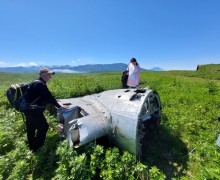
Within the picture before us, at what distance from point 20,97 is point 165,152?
14.1 feet

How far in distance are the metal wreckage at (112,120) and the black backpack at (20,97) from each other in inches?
31.8

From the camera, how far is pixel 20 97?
4.54m

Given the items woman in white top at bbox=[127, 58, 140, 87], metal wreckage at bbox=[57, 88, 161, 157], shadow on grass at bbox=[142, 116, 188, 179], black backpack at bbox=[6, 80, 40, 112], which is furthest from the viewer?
woman in white top at bbox=[127, 58, 140, 87]

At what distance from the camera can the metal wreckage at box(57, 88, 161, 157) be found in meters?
4.10

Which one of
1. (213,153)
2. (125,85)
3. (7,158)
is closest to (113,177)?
(213,153)

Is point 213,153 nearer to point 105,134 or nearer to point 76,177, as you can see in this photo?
point 105,134

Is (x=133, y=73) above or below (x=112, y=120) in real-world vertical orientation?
above

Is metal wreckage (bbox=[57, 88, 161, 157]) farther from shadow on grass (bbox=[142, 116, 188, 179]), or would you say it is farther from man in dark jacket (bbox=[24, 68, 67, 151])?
shadow on grass (bbox=[142, 116, 188, 179])

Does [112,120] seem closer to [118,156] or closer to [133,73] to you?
[118,156]

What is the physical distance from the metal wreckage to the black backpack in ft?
2.65

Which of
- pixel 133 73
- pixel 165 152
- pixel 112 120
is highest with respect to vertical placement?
pixel 133 73

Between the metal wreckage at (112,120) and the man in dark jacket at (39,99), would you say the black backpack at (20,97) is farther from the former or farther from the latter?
the metal wreckage at (112,120)

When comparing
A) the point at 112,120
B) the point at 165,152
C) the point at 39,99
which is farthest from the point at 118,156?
the point at 39,99

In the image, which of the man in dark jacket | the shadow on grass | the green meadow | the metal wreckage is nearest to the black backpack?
the man in dark jacket
